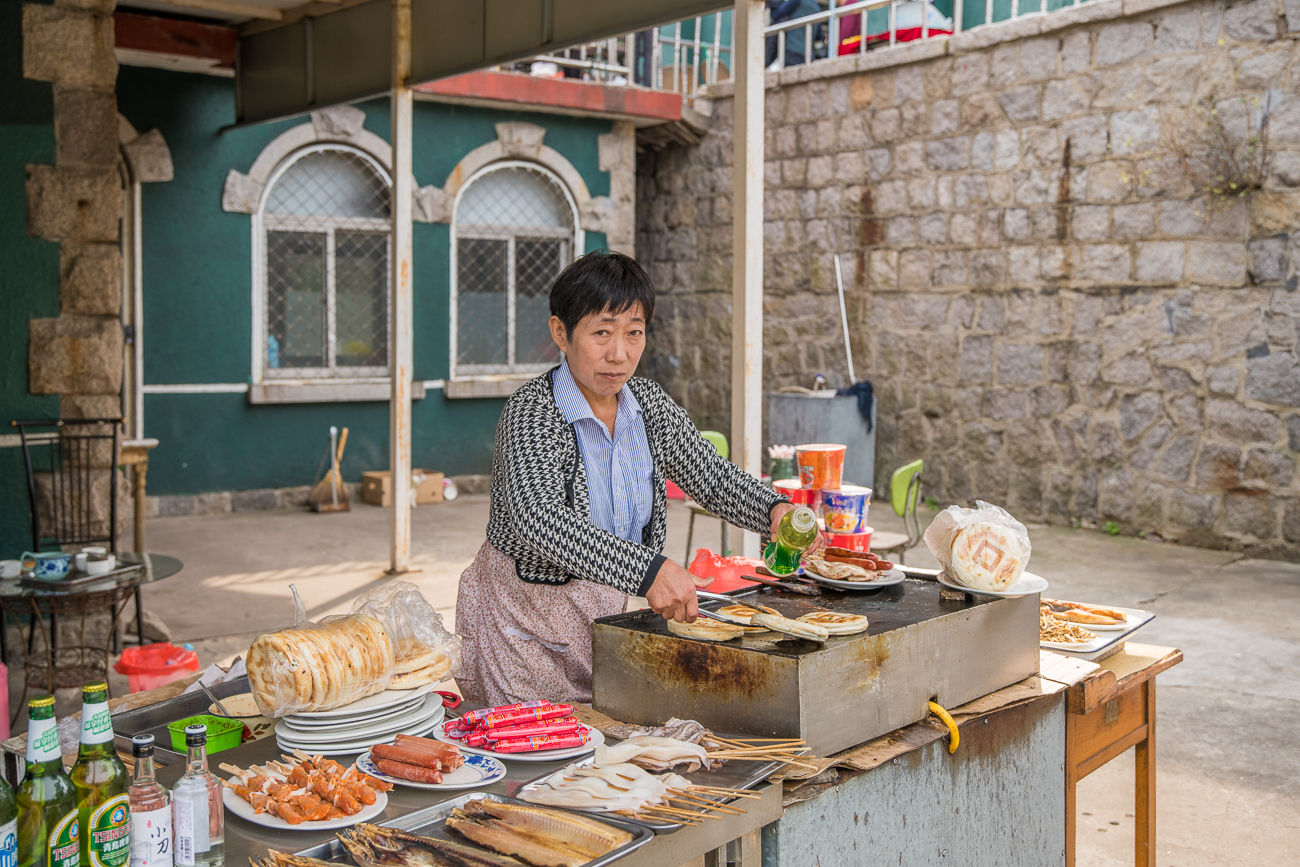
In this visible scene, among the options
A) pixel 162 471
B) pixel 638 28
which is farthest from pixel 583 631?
pixel 162 471

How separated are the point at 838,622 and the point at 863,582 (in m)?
0.41

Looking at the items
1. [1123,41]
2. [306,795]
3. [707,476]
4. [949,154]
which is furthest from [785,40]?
[306,795]

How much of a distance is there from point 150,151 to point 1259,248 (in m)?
8.78

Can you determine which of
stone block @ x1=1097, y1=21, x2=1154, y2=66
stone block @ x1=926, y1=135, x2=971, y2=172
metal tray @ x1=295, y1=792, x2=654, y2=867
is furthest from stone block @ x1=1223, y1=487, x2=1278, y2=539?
metal tray @ x1=295, y1=792, x2=654, y2=867

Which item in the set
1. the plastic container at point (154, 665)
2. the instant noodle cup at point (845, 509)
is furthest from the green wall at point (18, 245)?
the instant noodle cup at point (845, 509)

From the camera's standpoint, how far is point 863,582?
2.52m

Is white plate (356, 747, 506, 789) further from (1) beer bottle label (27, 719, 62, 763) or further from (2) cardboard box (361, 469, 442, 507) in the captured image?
(2) cardboard box (361, 469, 442, 507)

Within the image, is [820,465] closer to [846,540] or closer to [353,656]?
[846,540]

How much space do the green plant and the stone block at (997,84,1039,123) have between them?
1115mm

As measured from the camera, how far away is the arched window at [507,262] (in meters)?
11.3

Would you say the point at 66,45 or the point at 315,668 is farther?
the point at 66,45

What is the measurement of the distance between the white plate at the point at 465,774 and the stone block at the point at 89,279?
4471 millimetres

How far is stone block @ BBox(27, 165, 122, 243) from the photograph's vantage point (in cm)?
553

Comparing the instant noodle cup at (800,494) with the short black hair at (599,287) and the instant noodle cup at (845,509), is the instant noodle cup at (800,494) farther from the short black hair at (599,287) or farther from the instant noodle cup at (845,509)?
the short black hair at (599,287)
